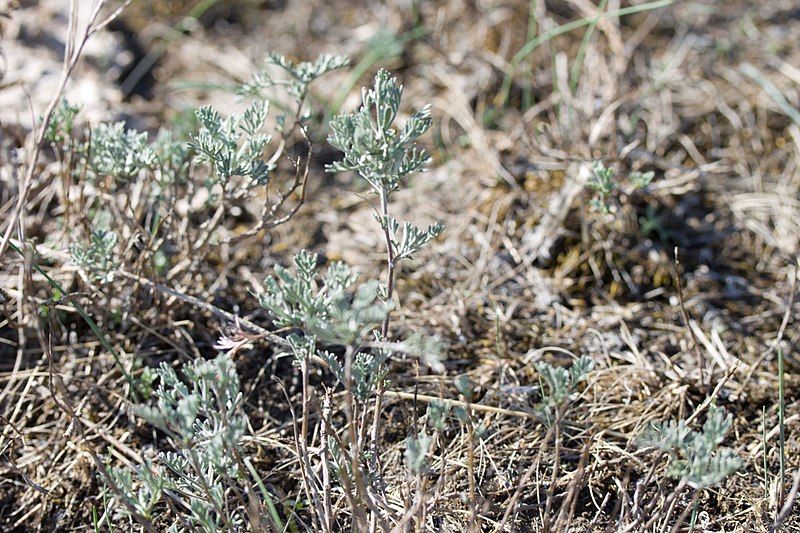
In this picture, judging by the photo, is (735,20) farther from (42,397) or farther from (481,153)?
(42,397)

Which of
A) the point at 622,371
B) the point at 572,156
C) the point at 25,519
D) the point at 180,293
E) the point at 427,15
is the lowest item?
the point at 25,519

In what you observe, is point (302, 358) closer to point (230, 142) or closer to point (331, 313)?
point (331, 313)

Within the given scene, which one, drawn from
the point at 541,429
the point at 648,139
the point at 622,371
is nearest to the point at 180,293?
the point at 541,429

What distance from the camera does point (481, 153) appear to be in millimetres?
3199

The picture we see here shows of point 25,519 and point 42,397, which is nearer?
point 25,519

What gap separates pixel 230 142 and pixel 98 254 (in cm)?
58

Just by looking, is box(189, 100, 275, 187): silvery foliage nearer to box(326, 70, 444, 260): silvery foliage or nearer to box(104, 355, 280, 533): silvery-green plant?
box(326, 70, 444, 260): silvery foliage

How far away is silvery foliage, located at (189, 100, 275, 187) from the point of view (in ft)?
6.40

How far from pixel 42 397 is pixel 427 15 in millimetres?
2635

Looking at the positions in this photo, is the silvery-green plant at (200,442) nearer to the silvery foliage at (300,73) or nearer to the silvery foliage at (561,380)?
the silvery foliage at (561,380)

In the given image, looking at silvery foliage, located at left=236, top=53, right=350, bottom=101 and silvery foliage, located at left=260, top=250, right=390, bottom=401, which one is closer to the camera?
silvery foliage, located at left=260, top=250, right=390, bottom=401

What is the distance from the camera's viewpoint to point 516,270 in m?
2.80

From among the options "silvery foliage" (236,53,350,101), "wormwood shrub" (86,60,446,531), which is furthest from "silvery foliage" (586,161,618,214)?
"silvery foliage" (236,53,350,101)

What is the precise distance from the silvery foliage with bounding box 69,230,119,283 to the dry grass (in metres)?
0.14
